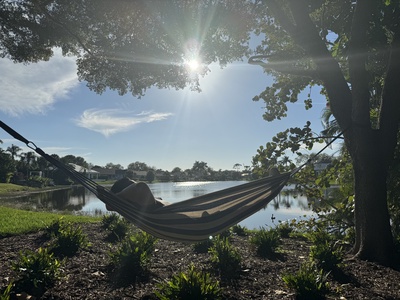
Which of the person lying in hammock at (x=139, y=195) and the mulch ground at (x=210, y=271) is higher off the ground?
the person lying in hammock at (x=139, y=195)

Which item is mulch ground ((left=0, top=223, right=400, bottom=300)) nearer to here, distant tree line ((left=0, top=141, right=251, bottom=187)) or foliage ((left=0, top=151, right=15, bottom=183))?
distant tree line ((left=0, top=141, right=251, bottom=187))

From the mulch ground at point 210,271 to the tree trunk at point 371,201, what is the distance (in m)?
0.20

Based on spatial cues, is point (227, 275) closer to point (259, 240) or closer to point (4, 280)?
point (259, 240)

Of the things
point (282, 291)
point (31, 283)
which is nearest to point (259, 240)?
point (282, 291)

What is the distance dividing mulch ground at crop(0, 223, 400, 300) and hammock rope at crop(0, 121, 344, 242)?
0.46m

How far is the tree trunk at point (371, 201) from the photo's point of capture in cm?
297

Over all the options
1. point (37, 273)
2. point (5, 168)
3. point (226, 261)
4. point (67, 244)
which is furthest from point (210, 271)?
point (5, 168)

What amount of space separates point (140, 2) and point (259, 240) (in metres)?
→ 3.27

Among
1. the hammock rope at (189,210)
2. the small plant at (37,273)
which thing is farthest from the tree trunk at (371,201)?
the small plant at (37,273)

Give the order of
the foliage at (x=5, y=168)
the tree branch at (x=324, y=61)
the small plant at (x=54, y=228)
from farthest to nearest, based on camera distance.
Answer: the foliage at (x=5, y=168)
the small plant at (x=54, y=228)
the tree branch at (x=324, y=61)

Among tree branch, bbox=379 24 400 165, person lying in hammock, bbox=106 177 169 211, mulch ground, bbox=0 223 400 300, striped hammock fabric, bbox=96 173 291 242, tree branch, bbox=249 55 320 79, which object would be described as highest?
tree branch, bbox=249 55 320 79

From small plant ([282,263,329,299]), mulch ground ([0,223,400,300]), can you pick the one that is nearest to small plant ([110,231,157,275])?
mulch ground ([0,223,400,300])

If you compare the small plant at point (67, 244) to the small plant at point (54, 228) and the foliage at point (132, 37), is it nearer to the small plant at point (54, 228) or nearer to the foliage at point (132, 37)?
the small plant at point (54, 228)

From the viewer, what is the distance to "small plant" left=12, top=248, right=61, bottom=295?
236 cm
